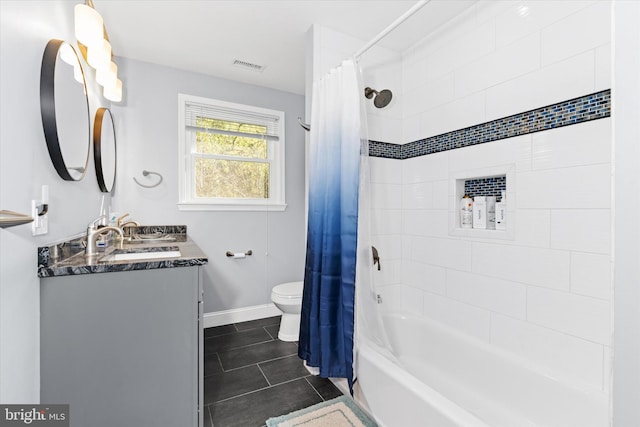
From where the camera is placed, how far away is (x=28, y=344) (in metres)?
1.11

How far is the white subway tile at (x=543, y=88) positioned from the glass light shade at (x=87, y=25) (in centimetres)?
215

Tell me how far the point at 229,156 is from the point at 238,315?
1600mm

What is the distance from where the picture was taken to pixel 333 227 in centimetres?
181

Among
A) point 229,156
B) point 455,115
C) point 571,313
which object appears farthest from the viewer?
point 229,156

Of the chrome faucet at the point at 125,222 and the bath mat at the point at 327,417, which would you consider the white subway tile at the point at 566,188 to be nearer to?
the bath mat at the point at 327,417

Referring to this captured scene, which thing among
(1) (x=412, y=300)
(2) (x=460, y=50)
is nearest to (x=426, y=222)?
(1) (x=412, y=300)

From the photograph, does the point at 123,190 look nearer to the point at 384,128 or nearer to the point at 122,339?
the point at 122,339

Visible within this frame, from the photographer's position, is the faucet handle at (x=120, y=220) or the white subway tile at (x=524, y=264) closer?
the white subway tile at (x=524, y=264)

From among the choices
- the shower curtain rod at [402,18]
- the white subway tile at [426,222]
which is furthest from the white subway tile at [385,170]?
the shower curtain rod at [402,18]

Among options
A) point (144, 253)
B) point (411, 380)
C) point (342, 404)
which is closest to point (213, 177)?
point (144, 253)

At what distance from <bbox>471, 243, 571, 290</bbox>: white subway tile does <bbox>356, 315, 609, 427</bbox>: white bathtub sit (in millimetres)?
422

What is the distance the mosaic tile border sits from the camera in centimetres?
133

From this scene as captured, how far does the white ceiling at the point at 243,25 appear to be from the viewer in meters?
1.93

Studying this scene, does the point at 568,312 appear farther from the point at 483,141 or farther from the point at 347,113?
the point at 347,113
